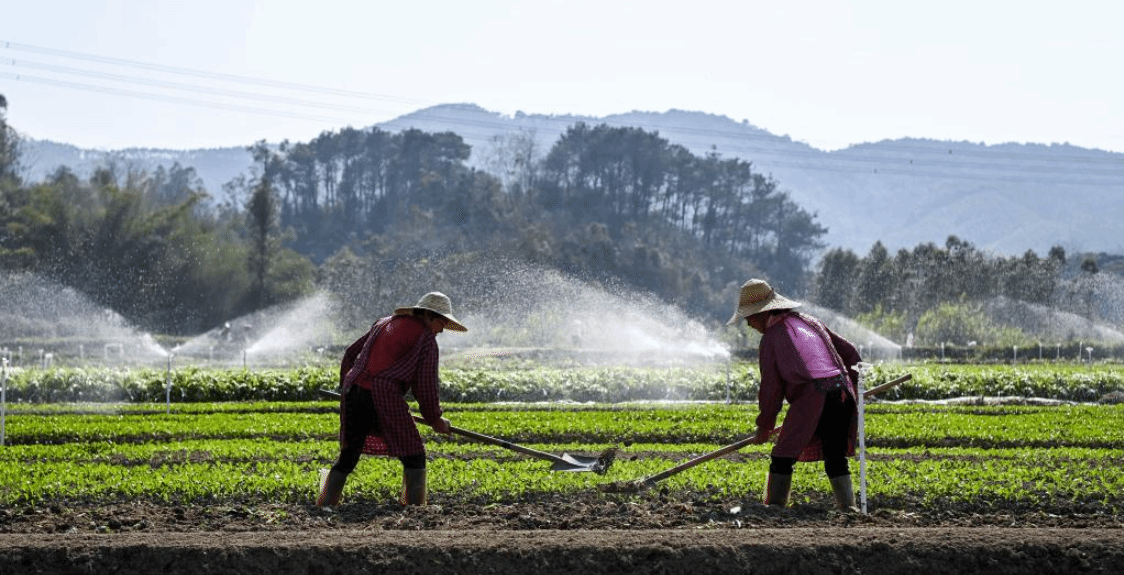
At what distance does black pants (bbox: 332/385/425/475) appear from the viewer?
361 inches

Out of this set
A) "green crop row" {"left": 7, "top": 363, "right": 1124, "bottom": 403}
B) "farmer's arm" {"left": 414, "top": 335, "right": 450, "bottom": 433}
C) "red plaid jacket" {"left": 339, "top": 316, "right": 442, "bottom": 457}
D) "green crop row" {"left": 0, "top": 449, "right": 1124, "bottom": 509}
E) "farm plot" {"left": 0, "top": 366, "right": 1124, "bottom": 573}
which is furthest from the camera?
"green crop row" {"left": 7, "top": 363, "right": 1124, "bottom": 403}

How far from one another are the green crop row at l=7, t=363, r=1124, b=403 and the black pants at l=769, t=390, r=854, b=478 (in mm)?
16000

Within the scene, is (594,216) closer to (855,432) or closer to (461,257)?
(461,257)

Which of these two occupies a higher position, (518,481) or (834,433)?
(834,433)

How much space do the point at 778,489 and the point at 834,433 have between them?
0.55m

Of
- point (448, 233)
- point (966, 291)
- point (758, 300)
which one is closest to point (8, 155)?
point (448, 233)

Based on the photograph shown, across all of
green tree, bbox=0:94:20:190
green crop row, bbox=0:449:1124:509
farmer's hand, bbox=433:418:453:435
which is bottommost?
green crop row, bbox=0:449:1124:509

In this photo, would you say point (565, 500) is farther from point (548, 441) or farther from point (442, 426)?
point (548, 441)

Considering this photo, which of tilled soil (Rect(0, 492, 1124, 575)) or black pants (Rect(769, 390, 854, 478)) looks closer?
tilled soil (Rect(0, 492, 1124, 575))

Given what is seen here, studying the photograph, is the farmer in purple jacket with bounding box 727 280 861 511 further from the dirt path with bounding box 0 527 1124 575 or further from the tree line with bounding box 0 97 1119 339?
the tree line with bounding box 0 97 1119 339

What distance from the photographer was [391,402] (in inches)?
358

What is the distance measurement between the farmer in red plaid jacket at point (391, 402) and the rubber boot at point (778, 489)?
7.56ft

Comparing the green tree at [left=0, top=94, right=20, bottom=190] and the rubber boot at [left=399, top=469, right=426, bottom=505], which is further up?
the green tree at [left=0, top=94, right=20, bottom=190]

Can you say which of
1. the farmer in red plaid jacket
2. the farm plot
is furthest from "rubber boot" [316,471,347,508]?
the farm plot
